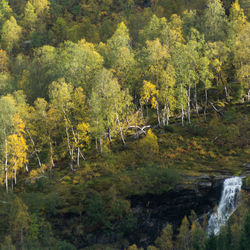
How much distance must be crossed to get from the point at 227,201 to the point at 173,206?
8.00 m

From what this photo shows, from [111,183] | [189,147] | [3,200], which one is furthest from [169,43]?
[3,200]

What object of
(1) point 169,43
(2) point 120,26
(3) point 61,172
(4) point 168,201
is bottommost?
(4) point 168,201

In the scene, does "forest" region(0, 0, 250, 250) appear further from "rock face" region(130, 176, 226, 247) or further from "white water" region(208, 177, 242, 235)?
"white water" region(208, 177, 242, 235)

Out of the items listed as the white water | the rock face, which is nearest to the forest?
the rock face

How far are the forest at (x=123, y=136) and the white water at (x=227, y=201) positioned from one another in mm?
1313

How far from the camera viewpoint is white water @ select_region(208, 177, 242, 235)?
5259 centimetres

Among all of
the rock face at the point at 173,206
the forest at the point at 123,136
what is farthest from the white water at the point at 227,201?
the forest at the point at 123,136

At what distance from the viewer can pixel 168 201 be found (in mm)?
55562

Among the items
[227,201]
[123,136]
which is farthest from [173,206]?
[123,136]

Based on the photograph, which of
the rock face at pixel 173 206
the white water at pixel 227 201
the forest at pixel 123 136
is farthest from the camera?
the rock face at pixel 173 206

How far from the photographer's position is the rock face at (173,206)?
5388cm

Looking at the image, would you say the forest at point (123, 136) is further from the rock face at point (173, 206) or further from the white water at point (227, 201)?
the white water at point (227, 201)

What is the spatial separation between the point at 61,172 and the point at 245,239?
3441cm

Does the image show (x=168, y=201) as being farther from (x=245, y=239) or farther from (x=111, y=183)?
(x=245, y=239)
